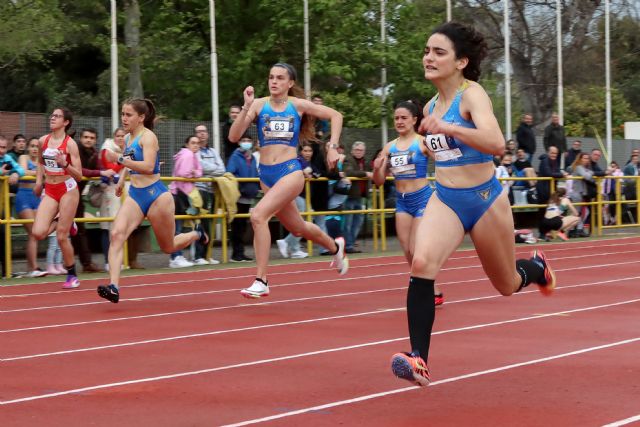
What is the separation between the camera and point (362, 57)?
33.5 meters

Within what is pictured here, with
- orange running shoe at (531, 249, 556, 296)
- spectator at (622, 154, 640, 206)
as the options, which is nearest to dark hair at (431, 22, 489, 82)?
orange running shoe at (531, 249, 556, 296)

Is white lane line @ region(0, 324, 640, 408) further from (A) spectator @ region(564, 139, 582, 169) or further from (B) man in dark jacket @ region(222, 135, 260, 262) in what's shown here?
(A) spectator @ region(564, 139, 582, 169)

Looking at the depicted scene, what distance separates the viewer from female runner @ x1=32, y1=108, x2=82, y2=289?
45.6 feet

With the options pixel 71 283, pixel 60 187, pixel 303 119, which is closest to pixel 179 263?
pixel 71 283

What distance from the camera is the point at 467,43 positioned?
23.5 feet

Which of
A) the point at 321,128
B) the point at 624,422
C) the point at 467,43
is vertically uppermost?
the point at 321,128

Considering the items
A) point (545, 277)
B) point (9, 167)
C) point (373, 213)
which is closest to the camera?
point (545, 277)

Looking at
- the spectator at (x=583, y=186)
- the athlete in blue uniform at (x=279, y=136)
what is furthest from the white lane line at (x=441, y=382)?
the spectator at (x=583, y=186)

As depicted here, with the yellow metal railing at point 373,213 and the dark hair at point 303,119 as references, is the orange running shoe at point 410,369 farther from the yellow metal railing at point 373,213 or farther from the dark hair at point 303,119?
the yellow metal railing at point 373,213

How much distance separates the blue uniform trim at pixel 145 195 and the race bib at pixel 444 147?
17.9 ft

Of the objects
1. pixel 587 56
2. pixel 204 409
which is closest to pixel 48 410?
pixel 204 409

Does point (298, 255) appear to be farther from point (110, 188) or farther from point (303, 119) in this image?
point (303, 119)

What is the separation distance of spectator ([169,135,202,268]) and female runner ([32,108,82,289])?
3.62 m

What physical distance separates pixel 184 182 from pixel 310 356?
9550 millimetres
